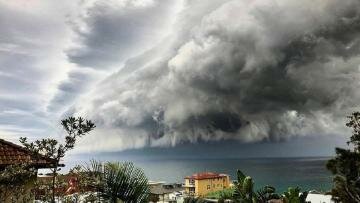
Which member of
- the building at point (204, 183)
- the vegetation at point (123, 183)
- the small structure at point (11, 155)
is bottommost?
the building at point (204, 183)

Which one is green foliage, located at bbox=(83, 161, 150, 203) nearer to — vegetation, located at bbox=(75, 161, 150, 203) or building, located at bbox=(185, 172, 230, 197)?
vegetation, located at bbox=(75, 161, 150, 203)

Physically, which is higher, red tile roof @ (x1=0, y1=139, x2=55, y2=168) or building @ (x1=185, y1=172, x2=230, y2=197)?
red tile roof @ (x1=0, y1=139, x2=55, y2=168)

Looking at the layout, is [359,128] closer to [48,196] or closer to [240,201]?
[240,201]

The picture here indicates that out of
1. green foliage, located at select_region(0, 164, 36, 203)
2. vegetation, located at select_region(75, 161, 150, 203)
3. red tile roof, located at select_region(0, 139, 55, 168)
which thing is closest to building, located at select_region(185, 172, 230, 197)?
red tile roof, located at select_region(0, 139, 55, 168)

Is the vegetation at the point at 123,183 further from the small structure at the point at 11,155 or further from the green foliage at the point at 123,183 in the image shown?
the small structure at the point at 11,155

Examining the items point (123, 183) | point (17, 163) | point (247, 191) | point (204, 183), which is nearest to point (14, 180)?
point (17, 163)

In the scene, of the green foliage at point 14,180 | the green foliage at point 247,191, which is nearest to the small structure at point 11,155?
the green foliage at point 14,180
